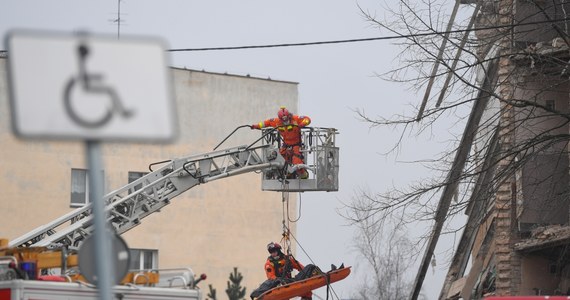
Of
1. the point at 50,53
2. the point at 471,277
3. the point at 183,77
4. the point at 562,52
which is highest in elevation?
the point at 183,77

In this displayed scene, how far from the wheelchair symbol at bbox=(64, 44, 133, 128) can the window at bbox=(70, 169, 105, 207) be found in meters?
28.8

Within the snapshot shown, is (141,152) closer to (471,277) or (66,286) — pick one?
(471,277)

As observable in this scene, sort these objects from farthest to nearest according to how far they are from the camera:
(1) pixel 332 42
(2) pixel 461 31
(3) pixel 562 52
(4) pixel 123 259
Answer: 1. (1) pixel 332 42
2. (3) pixel 562 52
3. (2) pixel 461 31
4. (4) pixel 123 259

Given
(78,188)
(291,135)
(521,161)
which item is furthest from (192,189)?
(521,161)

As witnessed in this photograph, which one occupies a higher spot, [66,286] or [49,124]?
[49,124]

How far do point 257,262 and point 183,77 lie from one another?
583 cm

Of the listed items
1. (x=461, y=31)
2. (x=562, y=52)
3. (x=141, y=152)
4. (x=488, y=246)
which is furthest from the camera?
(x=141, y=152)

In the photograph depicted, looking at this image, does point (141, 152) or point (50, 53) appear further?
point (141, 152)

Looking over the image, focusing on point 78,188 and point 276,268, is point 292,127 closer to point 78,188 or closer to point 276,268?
point 276,268

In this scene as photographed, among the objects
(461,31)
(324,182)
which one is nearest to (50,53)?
(461,31)

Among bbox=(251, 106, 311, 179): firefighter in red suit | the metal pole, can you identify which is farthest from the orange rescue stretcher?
the metal pole

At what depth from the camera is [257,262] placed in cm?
3609

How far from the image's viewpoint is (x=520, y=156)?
18.1 meters

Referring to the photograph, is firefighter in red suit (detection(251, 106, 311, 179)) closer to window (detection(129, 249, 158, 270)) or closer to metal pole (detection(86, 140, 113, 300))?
window (detection(129, 249, 158, 270))
